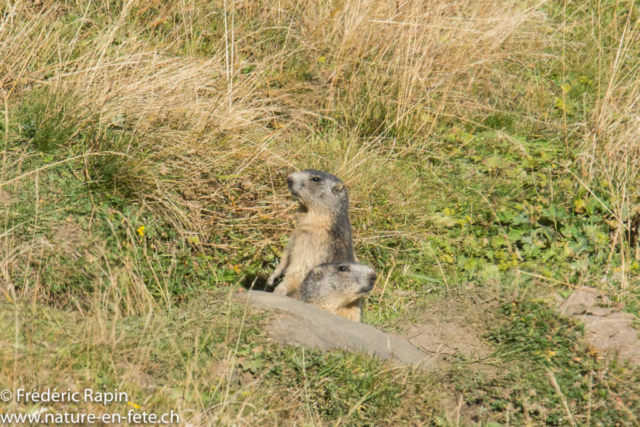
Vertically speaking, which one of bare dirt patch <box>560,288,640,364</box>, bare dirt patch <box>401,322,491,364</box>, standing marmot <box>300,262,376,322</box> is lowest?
bare dirt patch <box>401,322,491,364</box>

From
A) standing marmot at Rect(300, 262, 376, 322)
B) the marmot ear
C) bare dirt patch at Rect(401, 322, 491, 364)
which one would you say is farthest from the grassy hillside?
the marmot ear

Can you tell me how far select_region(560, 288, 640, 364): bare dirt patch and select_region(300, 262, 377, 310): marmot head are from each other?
5.44 ft

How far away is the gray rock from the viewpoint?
481 centimetres

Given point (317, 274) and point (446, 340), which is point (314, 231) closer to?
point (317, 274)

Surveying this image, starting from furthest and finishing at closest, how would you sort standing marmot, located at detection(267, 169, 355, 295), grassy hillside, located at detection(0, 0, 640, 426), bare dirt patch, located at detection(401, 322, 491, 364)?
1. standing marmot, located at detection(267, 169, 355, 295)
2. bare dirt patch, located at detection(401, 322, 491, 364)
3. grassy hillside, located at detection(0, 0, 640, 426)

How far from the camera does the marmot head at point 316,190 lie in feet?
21.1

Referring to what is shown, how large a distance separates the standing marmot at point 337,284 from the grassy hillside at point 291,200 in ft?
1.99

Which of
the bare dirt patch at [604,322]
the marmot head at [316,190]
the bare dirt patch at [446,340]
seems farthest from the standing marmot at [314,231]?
the bare dirt patch at [604,322]

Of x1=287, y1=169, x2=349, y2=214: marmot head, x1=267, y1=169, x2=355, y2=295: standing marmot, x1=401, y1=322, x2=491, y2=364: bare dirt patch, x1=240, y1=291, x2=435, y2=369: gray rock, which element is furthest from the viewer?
x1=287, y1=169, x2=349, y2=214: marmot head

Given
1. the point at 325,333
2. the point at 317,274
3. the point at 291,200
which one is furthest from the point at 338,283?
the point at 291,200

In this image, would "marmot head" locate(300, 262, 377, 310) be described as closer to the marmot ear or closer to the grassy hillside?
the marmot ear

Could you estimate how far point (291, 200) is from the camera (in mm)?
7281

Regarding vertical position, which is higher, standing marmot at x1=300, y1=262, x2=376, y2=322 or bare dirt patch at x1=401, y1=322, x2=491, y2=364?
standing marmot at x1=300, y1=262, x2=376, y2=322

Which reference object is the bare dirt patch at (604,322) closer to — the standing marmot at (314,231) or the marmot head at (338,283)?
the marmot head at (338,283)
